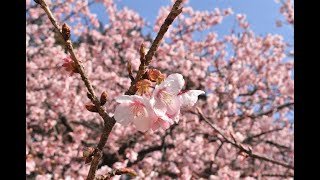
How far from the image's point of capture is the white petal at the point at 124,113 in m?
1.52

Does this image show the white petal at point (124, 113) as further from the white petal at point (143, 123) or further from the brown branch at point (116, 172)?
the brown branch at point (116, 172)

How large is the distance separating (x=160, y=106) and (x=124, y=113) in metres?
0.14

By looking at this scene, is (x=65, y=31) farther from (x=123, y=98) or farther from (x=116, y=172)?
(x=116, y=172)

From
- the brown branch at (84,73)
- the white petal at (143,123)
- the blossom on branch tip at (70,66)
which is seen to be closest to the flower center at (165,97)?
the white petal at (143,123)

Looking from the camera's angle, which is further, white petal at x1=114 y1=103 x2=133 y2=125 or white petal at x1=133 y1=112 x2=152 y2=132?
white petal at x1=133 y1=112 x2=152 y2=132

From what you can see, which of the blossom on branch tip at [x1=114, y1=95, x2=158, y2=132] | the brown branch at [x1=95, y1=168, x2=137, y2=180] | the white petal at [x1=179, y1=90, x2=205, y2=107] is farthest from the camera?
the white petal at [x1=179, y1=90, x2=205, y2=107]

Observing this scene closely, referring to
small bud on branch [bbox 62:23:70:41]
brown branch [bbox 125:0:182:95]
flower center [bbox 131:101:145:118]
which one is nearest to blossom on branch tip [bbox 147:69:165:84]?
brown branch [bbox 125:0:182:95]

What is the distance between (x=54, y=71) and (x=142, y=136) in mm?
2389

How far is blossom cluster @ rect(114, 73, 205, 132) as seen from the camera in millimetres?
1548

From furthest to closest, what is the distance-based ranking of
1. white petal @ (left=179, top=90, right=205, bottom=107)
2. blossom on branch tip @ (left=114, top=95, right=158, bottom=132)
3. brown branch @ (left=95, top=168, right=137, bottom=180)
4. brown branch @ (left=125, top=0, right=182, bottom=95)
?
1. white petal @ (left=179, top=90, right=205, bottom=107)
2. blossom on branch tip @ (left=114, top=95, right=158, bottom=132)
3. brown branch @ (left=95, top=168, right=137, bottom=180)
4. brown branch @ (left=125, top=0, right=182, bottom=95)

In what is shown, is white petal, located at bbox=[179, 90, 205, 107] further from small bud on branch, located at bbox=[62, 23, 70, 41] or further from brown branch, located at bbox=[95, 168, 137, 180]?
small bud on branch, located at bbox=[62, 23, 70, 41]

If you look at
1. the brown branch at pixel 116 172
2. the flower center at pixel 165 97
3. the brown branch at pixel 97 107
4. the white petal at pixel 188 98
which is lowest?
the brown branch at pixel 116 172

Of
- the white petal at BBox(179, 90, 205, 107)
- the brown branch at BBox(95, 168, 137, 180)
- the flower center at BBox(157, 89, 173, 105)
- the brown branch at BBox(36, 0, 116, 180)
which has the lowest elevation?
the brown branch at BBox(95, 168, 137, 180)

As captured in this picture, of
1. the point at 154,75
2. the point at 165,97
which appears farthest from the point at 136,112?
the point at 154,75
